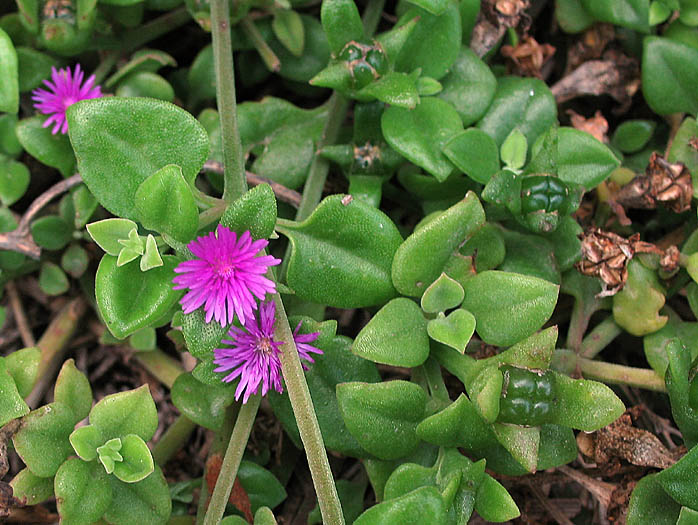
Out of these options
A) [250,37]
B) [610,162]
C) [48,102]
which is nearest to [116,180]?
[48,102]

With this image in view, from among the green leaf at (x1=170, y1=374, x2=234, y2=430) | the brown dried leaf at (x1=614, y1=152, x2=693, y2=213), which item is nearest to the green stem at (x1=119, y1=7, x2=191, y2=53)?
the green leaf at (x1=170, y1=374, x2=234, y2=430)

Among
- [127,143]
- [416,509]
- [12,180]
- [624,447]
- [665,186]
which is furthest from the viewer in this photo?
[12,180]

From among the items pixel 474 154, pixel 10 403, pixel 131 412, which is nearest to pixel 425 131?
pixel 474 154

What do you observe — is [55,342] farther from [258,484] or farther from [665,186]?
[665,186]

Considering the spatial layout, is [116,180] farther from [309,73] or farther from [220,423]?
[309,73]

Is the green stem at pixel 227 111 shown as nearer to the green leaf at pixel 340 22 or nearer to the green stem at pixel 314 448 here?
the green leaf at pixel 340 22

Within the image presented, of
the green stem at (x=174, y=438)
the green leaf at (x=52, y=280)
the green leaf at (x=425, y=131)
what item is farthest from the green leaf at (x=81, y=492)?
the green leaf at (x=425, y=131)

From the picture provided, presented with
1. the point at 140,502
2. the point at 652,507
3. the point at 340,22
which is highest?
the point at 340,22
